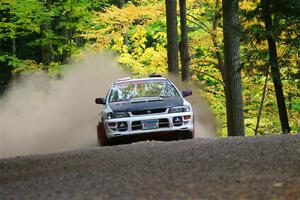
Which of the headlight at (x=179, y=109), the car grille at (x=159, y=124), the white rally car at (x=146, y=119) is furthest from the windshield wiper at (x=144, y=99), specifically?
the car grille at (x=159, y=124)

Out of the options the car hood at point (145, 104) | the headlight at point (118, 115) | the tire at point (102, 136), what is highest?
the car hood at point (145, 104)

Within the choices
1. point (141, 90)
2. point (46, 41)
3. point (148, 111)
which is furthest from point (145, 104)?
point (46, 41)

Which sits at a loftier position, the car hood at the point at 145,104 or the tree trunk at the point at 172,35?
the tree trunk at the point at 172,35

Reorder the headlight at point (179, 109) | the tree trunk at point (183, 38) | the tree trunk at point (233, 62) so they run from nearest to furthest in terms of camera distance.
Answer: the headlight at point (179, 109)
the tree trunk at point (233, 62)
the tree trunk at point (183, 38)

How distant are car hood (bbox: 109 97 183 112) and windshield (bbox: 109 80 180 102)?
606mm

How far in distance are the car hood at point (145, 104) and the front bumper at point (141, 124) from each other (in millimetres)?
215

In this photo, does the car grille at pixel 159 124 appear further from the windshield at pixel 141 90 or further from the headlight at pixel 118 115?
the windshield at pixel 141 90

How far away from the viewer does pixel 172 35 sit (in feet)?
73.1

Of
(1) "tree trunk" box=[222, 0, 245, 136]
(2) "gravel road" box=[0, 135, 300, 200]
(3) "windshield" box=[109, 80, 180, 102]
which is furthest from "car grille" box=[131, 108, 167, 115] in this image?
(1) "tree trunk" box=[222, 0, 245, 136]

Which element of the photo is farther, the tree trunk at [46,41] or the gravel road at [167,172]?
the tree trunk at [46,41]

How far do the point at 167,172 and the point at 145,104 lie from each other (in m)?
5.33

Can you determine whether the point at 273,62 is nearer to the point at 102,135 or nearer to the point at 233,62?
the point at 233,62

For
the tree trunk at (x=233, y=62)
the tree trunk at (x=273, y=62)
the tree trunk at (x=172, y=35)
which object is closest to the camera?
the tree trunk at (x=273, y=62)

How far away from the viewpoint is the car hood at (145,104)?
41.9 ft
